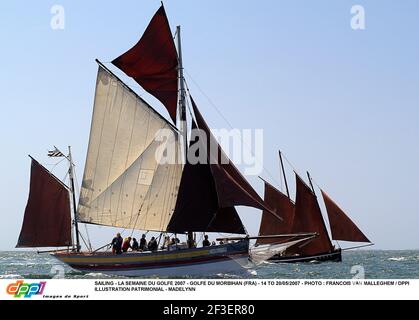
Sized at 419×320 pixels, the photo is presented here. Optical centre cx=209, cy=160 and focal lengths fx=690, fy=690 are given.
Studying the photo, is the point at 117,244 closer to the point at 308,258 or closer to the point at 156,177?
the point at 156,177

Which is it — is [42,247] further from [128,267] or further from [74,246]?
[128,267]

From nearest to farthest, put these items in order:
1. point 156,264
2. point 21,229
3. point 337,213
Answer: point 156,264 < point 21,229 < point 337,213

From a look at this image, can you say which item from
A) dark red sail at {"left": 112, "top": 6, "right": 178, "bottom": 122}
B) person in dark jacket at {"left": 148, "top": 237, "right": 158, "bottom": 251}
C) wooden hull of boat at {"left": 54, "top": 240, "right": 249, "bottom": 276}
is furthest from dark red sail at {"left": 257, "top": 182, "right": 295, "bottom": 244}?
wooden hull of boat at {"left": 54, "top": 240, "right": 249, "bottom": 276}

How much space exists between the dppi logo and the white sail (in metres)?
25.6

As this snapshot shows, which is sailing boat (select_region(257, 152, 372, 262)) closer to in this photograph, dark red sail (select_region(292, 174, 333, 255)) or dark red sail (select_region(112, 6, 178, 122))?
dark red sail (select_region(292, 174, 333, 255))

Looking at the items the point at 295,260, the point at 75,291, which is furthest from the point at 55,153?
the point at 75,291

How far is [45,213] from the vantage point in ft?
164

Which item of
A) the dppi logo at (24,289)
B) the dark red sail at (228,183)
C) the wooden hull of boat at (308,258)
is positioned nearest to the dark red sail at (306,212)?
the wooden hull of boat at (308,258)

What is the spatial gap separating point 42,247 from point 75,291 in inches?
1362

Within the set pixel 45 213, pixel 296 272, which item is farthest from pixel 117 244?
pixel 296 272

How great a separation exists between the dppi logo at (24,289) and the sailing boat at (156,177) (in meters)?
22.6

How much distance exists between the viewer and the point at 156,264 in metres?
41.8

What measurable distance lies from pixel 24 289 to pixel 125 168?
2763 centimetres

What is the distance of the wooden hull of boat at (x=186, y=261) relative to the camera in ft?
133
